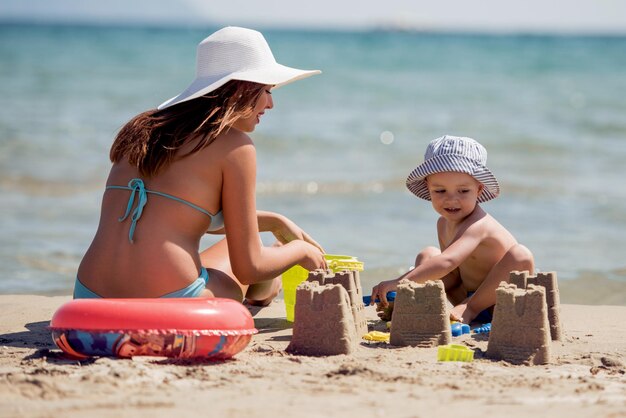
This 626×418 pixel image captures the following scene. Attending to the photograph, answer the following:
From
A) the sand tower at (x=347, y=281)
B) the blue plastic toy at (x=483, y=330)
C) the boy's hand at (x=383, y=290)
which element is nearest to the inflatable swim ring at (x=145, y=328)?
the sand tower at (x=347, y=281)

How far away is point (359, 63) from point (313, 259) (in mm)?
25130

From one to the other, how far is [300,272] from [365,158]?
723 cm

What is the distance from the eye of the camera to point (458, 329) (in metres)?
4.16

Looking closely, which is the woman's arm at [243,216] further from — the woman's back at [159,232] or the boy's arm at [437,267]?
the boy's arm at [437,267]

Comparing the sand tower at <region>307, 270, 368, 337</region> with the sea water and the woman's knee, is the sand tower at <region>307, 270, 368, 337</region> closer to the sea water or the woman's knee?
the woman's knee

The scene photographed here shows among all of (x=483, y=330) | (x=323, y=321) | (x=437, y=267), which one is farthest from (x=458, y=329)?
(x=323, y=321)

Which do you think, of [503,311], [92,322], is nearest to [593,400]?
[503,311]

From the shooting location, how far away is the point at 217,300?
3.54 meters

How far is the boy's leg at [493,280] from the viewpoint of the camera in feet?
14.3

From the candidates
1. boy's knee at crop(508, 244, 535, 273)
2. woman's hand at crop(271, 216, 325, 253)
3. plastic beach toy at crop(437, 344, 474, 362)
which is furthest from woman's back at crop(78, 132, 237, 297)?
boy's knee at crop(508, 244, 535, 273)

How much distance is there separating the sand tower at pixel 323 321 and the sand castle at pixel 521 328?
0.61 meters

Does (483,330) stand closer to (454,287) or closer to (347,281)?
(454,287)

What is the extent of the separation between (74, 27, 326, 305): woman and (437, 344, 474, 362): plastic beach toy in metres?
0.83

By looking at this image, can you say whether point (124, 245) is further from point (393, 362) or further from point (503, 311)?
point (503, 311)
